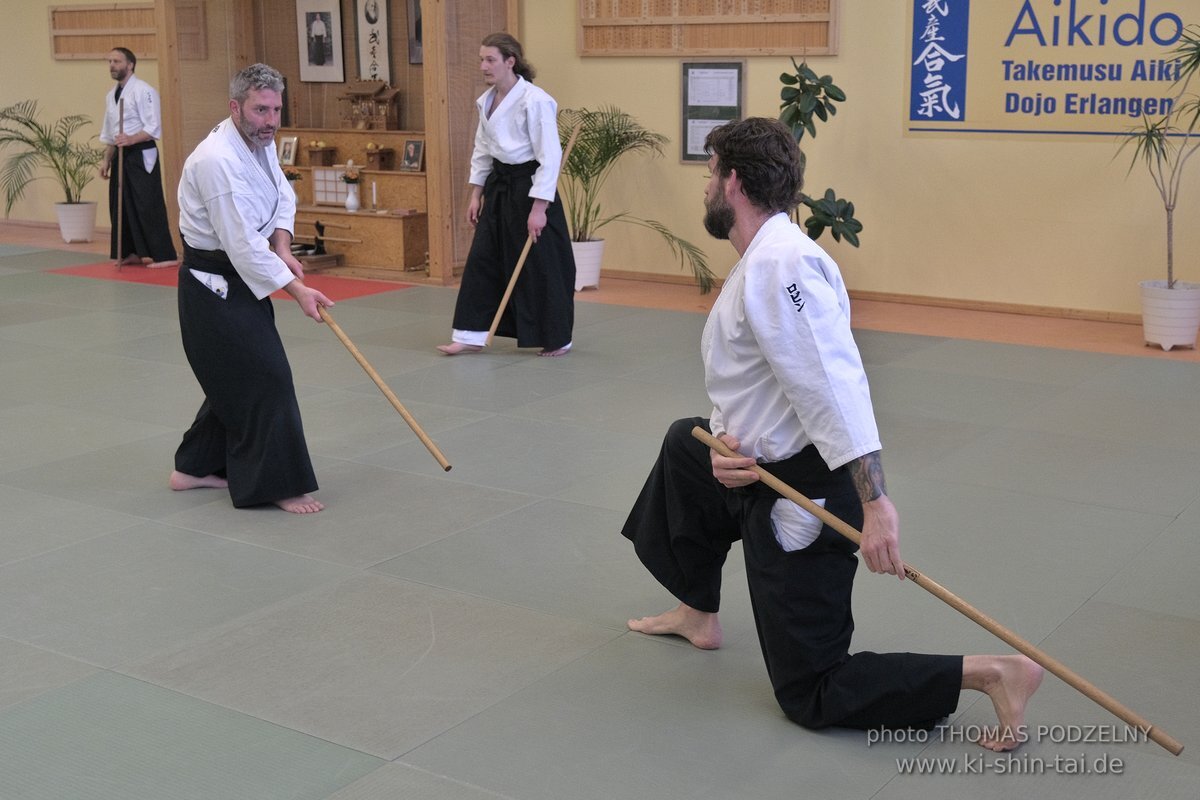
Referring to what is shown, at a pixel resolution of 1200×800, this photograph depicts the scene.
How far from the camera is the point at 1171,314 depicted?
21.2 feet

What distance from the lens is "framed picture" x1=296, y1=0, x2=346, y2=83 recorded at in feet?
32.7

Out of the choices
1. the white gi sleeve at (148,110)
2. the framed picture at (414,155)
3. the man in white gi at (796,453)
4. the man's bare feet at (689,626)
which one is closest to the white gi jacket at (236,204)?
the man's bare feet at (689,626)

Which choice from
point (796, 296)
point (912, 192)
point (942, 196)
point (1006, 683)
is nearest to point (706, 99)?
point (912, 192)

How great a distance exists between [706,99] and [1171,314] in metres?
3.22

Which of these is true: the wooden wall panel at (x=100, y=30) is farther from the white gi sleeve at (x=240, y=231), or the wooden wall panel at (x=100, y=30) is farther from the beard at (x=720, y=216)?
the beard at (x=720, y=216)

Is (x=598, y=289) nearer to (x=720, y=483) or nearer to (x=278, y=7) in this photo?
(x=278, y=7)

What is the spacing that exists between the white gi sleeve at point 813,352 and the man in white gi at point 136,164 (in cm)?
785

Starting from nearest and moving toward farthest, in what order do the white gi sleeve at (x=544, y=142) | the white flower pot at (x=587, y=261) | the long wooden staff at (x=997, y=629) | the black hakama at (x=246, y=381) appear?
the long wooden staff at (x=997, y=629) < the black hakama at (x=246, y=381) < the white gi sleeve at (x=544, y=142) < the white flower pot at (x=587, y=261)

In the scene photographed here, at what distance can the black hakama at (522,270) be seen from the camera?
21.1ft

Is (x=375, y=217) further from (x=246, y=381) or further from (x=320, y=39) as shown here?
(x=246, y=381)

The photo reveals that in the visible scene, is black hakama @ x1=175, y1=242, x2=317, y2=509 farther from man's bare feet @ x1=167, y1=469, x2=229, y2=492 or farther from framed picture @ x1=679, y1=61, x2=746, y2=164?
framed picture @ x1=679, y1=61, x2=746, y2=164

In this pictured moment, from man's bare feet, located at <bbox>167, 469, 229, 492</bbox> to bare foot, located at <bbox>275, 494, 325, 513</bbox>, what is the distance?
32 centimetres

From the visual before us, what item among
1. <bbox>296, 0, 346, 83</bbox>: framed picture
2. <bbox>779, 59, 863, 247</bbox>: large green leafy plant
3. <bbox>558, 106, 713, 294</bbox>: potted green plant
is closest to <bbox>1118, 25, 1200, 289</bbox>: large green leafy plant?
<bbox>779, 59, 863, 247</bbox>: large green leafy plant

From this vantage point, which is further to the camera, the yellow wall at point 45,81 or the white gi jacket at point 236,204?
the yellow wall at point 45,81
